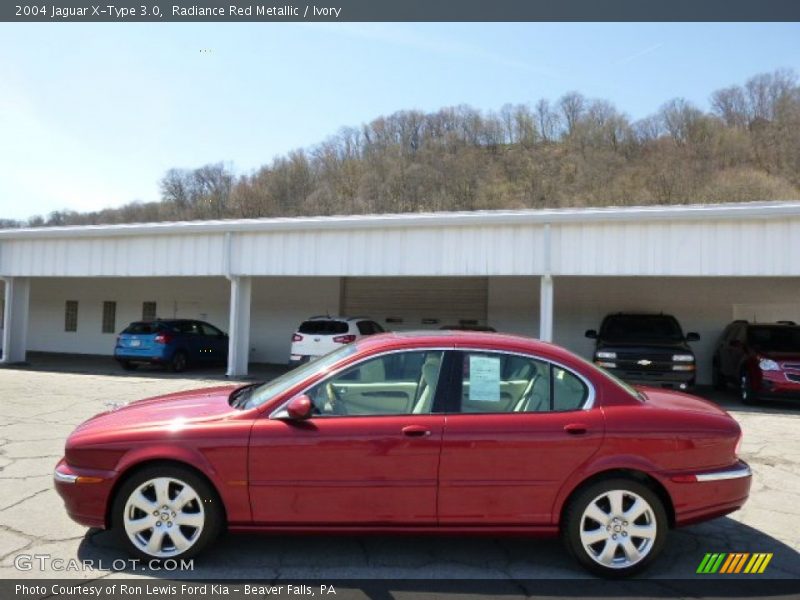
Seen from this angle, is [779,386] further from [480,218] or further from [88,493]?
[88,493]

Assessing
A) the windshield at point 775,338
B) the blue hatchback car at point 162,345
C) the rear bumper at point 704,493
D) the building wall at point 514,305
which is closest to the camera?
the rear bumper at point 704,493

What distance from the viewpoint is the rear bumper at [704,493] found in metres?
3.99

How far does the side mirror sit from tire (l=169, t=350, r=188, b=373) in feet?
43.0

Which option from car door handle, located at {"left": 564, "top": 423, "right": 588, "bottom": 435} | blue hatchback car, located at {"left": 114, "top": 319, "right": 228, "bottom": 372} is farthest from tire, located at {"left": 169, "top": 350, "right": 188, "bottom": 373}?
car door handle, located at {"left": 564, "top": 423, "right": 588, "bottom": 435}

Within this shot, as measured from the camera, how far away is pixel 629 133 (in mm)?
49281

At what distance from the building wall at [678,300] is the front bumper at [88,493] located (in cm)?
1384

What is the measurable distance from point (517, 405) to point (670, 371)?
8.37m

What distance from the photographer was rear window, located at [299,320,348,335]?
14.1 meters

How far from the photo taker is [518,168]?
161 ft

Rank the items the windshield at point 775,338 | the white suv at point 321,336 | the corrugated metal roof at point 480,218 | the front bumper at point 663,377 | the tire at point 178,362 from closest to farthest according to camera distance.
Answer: the corrugated metal roof at point 480,218
the front bumper at point 663,377
the windshield at point 775,338
the white suv at point 321,336
the tire at point 178,362

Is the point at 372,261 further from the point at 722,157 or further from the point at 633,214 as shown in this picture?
the point at 722,157

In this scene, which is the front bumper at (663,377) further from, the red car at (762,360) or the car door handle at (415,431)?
the car door handle at (415,431)

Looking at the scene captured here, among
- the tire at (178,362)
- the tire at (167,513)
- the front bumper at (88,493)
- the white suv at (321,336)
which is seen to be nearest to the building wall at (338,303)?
the tire at (178,362)

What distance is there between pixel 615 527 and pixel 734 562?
1.07 metres
